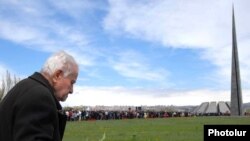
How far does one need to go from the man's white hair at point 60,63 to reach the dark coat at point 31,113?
9 cm

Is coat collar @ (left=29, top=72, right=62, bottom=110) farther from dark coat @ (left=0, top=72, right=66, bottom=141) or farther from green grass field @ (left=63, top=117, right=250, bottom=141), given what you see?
green grass field @ (left=63, top=117, right=250, bottom=141)

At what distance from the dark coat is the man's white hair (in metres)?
0.09

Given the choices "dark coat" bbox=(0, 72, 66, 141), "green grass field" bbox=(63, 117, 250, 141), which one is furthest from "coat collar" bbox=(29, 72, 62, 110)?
"green grass field" bbox=(63, 117, 250, 141)

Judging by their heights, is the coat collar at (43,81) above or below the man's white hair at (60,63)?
below

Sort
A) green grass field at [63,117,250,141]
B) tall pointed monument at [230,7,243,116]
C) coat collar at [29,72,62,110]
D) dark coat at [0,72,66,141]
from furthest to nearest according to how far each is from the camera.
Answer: tall pointed monument at [230,7,243,116]
green grass field at [63,117,250,141]
coat collar at [29,72,62,110]
dark coat at [0,72,66,141]

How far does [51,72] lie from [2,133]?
1.88ft

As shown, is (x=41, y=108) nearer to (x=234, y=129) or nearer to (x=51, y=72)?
(x=51, y=72)

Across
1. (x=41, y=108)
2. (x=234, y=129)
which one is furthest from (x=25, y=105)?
(x=234, y=129)

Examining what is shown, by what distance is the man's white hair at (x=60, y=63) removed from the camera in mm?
4281

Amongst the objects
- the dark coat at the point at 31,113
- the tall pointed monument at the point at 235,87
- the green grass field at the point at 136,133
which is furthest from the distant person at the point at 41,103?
the tall pointed monument at the point at 235,87

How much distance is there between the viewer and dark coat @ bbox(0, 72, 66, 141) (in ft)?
12.8

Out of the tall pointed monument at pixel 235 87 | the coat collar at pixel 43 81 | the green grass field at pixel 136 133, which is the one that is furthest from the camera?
the tall pointed monument at pixel 235 87

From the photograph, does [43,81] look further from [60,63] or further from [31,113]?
[31,113]

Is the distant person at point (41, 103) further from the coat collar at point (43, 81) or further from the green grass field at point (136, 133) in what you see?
the green grass field at point (136, 133)
